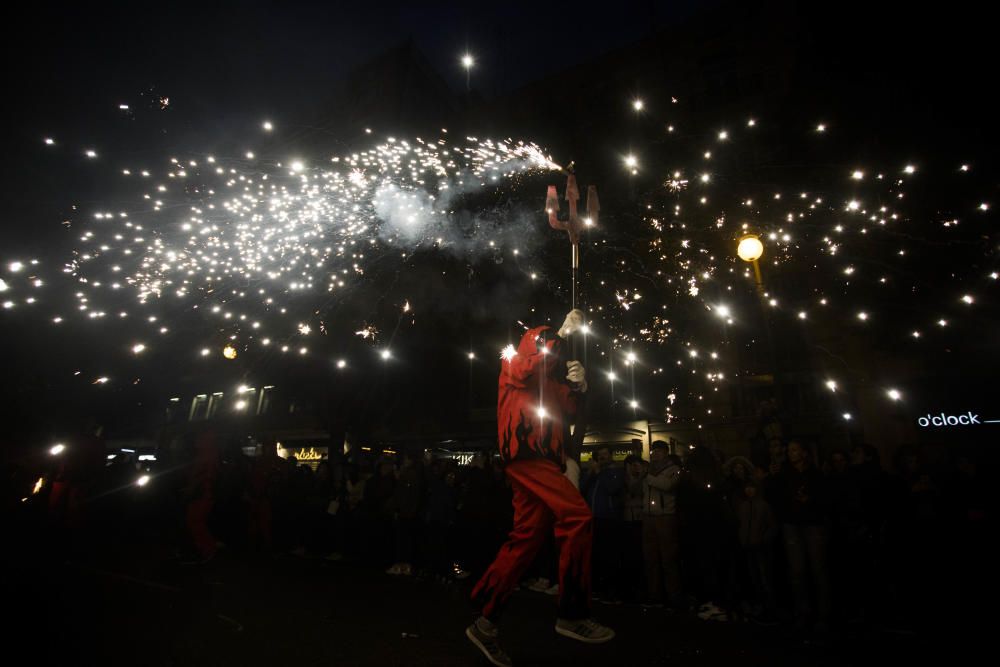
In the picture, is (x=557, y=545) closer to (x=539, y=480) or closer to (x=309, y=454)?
(x=539, y=480)

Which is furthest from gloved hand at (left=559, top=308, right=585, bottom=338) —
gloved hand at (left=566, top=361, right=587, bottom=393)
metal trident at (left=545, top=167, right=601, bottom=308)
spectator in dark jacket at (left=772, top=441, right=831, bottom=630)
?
spectator in dark jacket at (left=772, top=441, right=831, bottom=630)

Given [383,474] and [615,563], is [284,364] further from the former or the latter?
[615,563]

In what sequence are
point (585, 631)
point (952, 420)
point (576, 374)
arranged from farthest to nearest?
point (952, 420), point (576, 374), point (585, 631)

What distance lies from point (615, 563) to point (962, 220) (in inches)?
349

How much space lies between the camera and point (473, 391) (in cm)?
1466

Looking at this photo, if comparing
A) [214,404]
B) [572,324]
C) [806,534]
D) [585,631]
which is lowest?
[585,631]

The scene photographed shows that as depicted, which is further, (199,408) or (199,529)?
(199,408)

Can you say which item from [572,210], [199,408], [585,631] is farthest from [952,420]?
[199,408]

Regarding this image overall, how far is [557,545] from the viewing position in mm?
3145

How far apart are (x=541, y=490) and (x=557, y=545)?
34cm

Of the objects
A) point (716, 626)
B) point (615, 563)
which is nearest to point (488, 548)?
point (615, 563)

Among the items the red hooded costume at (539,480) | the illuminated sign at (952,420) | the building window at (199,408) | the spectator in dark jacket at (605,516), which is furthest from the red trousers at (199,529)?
the building window at (199,408)

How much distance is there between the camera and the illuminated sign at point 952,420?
12.3m

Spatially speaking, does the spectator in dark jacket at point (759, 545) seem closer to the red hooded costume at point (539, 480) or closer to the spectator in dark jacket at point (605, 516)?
the spectator in dark jacket at point (605, 516)
